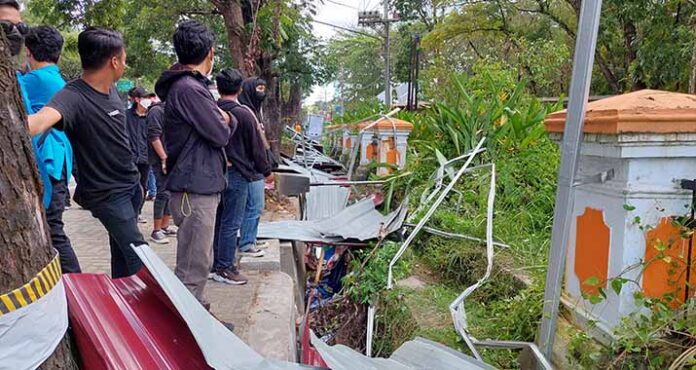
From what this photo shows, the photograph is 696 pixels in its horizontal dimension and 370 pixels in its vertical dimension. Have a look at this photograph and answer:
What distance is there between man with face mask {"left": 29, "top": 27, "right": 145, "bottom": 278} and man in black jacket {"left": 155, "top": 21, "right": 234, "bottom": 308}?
267mm

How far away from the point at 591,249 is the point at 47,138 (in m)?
2.49

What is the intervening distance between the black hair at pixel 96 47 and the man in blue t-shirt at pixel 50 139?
36 centimetres

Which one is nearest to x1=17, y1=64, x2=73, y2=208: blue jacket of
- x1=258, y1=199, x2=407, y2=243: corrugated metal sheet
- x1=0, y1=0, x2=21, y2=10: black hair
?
x1=0, y1=0, x2=21, y2=10: black hair

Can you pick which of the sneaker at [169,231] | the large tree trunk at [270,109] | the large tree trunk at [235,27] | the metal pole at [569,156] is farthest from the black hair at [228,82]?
the large tree trunk at [270,109]

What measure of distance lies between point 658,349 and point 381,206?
4059 mm

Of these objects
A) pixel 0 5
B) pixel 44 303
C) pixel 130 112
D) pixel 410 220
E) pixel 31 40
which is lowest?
pixel 410 220

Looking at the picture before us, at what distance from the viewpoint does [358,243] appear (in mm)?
4906

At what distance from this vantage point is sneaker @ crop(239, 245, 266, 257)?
455cm

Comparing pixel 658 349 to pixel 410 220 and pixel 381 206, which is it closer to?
pixel 410 220

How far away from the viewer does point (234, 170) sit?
13.0 ft

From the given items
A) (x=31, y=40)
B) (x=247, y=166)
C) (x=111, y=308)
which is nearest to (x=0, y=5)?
(x=31, y=40)

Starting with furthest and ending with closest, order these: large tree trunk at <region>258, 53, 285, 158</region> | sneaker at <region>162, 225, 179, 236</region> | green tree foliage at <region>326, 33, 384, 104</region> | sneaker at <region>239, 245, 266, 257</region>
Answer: green tree foliage at <region>326, 33, 384, 104</region>
large tree trunk at <region>258, 53, 285, 158</region>
sneaker at <region>162, 225, 179, 236</region>
sneaker at <region>239, 245, 266, 257</region>

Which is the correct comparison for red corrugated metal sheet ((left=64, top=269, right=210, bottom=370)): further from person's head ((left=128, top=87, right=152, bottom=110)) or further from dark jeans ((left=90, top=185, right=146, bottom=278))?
person's head ((left=128, top=87, right=152, bottom=110))

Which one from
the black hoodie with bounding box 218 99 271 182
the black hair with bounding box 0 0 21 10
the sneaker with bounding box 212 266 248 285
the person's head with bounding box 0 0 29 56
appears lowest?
the sneaker with bounding box 212 266 248 285
